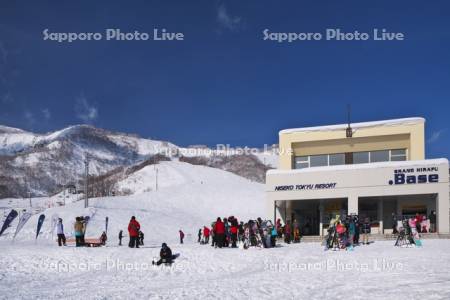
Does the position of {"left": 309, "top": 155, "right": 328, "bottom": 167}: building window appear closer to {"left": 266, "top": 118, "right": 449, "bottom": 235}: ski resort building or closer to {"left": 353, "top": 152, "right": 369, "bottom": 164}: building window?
{"left": 266, "top": 118, "right": 449, "bottom": 235}: ski resort building

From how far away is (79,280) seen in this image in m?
14.6

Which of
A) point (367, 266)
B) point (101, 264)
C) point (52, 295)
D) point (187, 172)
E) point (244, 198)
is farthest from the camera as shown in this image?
point (187, 172)

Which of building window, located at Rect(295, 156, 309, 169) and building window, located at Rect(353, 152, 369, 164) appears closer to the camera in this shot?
building window, located at Rect(353, 152, 369, 164)

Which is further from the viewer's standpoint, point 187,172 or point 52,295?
point 187,172

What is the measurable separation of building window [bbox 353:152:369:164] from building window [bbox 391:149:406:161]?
1.62 m

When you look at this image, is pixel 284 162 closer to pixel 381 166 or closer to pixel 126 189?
pixel 381 166

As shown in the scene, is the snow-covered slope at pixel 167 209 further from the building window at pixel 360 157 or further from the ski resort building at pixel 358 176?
the building window at pixel 360 157

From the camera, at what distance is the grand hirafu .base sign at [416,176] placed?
30.5 meters

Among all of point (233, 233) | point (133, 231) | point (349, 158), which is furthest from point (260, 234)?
point (349, 158)

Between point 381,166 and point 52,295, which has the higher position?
point 381,166

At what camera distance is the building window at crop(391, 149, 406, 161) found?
34.8 metres

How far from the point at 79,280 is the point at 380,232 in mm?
22463

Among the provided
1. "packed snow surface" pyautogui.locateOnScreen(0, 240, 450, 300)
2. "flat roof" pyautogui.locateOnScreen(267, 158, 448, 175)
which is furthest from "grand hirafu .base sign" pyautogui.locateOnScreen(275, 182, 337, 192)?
"packed snow surface" pyautogui.locateOnScreen(0, 240, 450, 300)

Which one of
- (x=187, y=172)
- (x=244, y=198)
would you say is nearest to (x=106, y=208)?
(x=244, y=198)
